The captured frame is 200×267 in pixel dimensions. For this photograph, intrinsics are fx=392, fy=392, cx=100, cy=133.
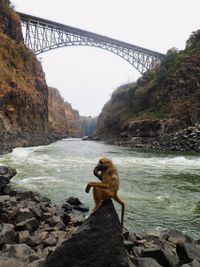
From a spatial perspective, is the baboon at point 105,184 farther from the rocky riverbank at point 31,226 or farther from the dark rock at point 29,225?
the dark rock at point 29,225

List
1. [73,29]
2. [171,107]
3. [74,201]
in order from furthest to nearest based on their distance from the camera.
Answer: [73,29], [171,107], [74,201]

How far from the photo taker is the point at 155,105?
69562 mm

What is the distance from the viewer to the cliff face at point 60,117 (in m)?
142

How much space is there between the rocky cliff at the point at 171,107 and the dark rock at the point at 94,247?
40788 mm

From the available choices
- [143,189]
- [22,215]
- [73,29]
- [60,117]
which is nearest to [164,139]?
[73,29]

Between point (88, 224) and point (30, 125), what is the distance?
5120 cm

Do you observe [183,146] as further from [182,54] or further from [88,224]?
[88,224]

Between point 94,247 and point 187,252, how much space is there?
2.72 m

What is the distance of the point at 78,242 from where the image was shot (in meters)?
6.62

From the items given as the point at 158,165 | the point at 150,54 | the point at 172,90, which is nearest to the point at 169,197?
the point at 158,165

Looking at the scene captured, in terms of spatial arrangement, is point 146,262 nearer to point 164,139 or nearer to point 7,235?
point 7,235

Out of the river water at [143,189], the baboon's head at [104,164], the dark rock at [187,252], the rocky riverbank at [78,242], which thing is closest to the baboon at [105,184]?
the baboon's head at [104,164]

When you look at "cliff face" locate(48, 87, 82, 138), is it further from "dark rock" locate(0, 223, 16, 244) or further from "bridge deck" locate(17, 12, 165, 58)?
"dark rock" locate(0, 223, 16, 244)

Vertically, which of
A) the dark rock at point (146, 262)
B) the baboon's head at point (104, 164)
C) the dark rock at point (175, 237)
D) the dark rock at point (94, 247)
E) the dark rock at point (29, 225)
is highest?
the baboon's head at point (104, 164)
